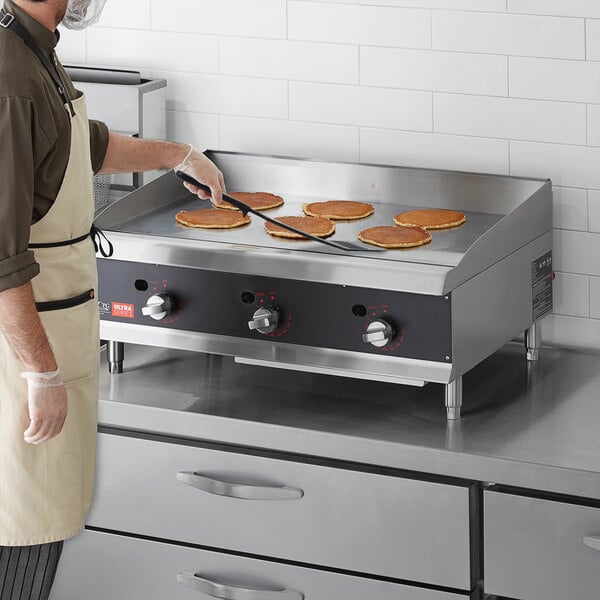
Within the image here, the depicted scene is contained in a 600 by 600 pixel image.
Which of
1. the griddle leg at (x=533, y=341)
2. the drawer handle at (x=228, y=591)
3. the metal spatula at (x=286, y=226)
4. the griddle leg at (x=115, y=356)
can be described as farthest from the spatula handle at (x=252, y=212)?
the drawer handle at (x=228, y=591)

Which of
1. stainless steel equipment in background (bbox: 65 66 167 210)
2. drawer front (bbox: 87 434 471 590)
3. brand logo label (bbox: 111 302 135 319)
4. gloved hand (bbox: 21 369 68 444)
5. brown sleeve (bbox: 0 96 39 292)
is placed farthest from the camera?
stainless steel equipment in background (bbox: 65 66 167 210)

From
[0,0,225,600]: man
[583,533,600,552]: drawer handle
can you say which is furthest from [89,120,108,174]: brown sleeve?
[583,533,600,552]: drawer handle

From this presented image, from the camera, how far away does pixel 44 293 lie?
209 centimetres

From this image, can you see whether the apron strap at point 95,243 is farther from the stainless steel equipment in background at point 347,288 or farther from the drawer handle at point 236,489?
the drawer handle at point 236,489

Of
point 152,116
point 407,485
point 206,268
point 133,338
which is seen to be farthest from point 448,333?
point 152,116

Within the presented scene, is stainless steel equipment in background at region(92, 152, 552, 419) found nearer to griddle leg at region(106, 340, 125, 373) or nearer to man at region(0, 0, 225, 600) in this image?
griddle leg at region(106, 340, 125, 373)

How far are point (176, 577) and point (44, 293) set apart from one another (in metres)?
0.67

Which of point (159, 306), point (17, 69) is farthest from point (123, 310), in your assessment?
point (17, 69)

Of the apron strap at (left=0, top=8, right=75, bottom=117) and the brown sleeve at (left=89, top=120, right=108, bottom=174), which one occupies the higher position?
the apron strap at (left=0, top=8, right=75, bottom=117)

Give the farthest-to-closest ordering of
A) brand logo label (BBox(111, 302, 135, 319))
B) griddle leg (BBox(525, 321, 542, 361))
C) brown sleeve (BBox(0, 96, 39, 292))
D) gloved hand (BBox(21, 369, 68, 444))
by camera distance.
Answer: griddle leg (BBox(525, 321, 542, 361)), brand logo label (BBox(111, 302, 135, 319)), gloved hand (BBox(21, 369, 68, 444)), brown sleeve (BBox(0, 96, 39, 292))

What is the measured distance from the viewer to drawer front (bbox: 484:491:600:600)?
7.04 feet

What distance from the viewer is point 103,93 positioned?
2.85 meters

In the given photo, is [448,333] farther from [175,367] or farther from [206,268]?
[175,367]

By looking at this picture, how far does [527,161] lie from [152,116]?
801 millimetres
